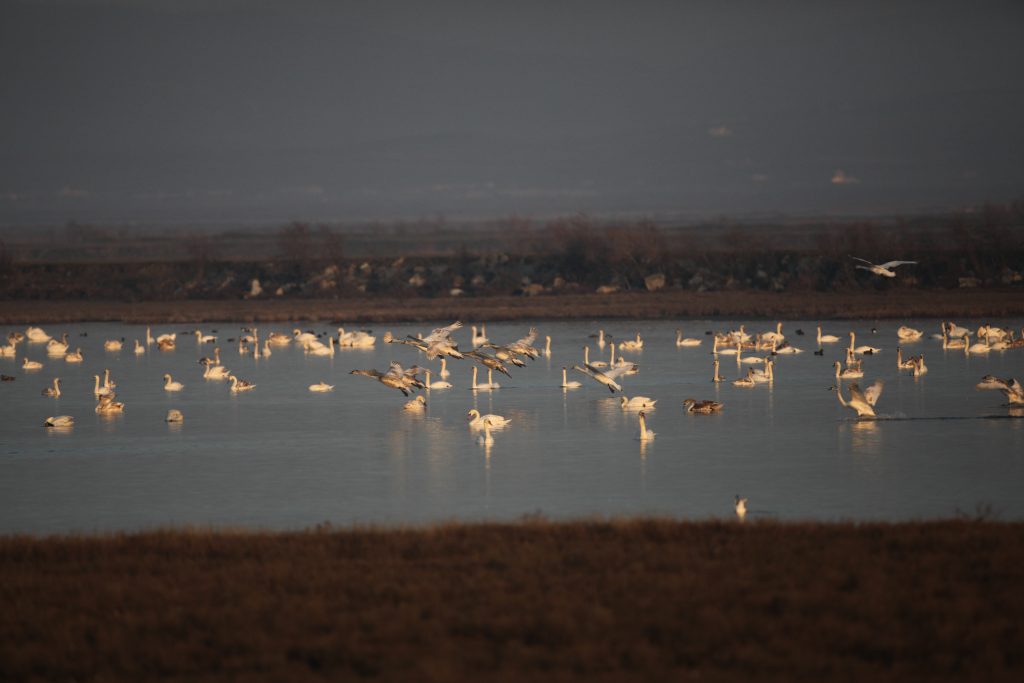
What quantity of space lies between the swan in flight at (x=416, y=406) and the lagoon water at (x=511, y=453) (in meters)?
0.43

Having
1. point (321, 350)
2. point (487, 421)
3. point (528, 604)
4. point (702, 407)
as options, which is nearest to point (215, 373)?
Answer: point (321, 350)

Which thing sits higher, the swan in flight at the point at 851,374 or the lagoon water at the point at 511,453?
the swan in flight at the point at 851,374

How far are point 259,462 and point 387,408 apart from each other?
6.75m

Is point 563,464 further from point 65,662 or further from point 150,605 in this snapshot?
point 65,662

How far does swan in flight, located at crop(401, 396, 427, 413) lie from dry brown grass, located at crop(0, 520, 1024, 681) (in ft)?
42.7

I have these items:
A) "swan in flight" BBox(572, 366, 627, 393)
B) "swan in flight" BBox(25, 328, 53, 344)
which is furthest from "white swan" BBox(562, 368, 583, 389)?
"swan in flight" BBox(25, 328, 53, 344)

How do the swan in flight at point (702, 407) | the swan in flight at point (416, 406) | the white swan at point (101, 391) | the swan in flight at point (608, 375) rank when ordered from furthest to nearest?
the white swan at point (101, 391), the swan in flight at point (416, 406), the swan in flight at point (608, 375), the swan in flight at point (702, 407)

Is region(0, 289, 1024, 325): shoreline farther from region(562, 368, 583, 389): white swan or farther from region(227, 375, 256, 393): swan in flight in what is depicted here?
region(562, 368, 583, 389): white swan

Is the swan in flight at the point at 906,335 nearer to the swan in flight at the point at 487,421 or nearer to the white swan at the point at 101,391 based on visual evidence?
the swan in flight at the point at 487,421

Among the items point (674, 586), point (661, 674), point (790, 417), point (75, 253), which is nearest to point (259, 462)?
point (790, 417)

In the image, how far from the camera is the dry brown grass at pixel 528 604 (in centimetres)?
1046

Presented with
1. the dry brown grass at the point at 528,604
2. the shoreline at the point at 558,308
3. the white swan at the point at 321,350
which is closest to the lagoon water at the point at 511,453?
the dry brown grass at the point at 528,604

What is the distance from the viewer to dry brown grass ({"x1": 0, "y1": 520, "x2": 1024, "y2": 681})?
10461 mm

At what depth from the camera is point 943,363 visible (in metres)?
34.3
